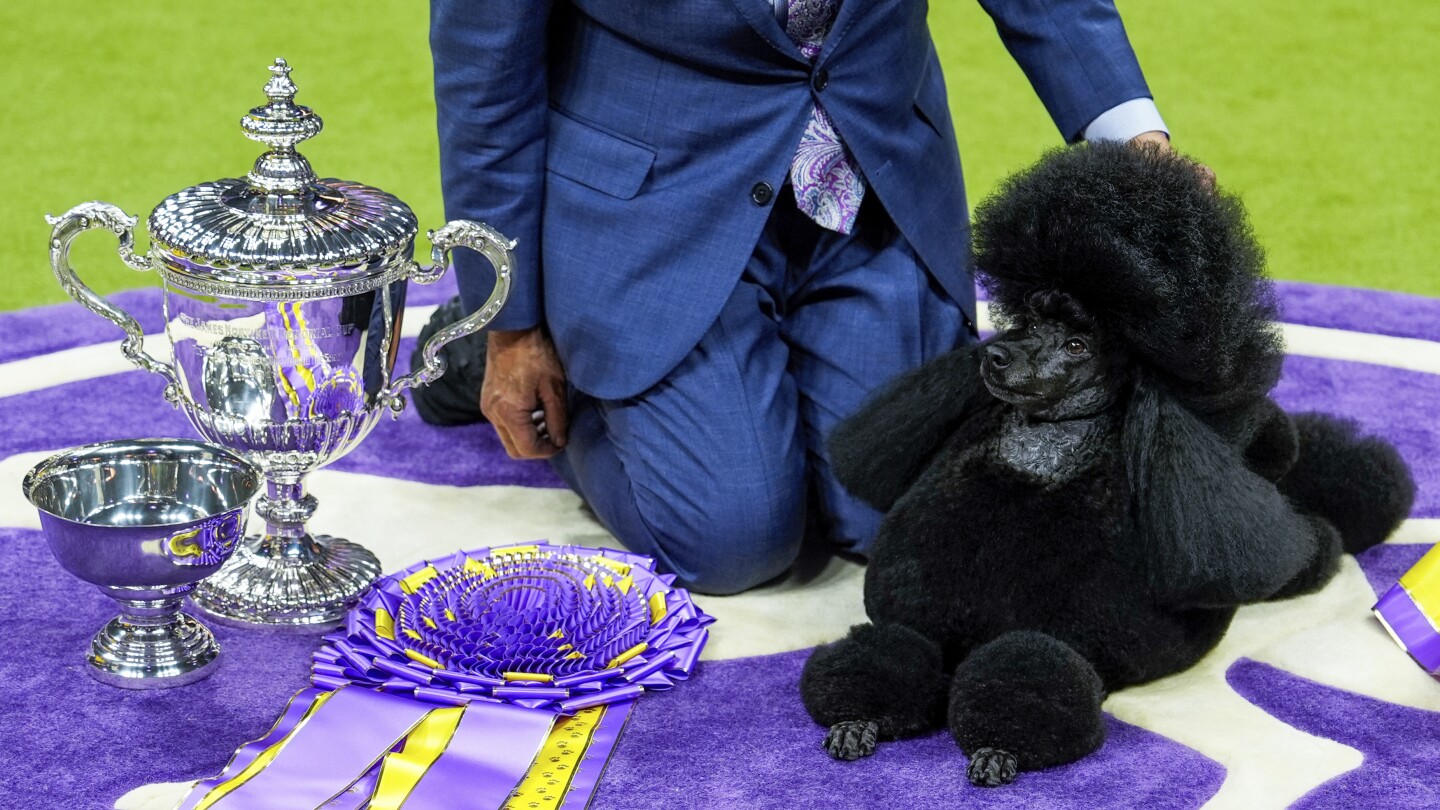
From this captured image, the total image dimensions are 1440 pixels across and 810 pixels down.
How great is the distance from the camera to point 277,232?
5.11 ft

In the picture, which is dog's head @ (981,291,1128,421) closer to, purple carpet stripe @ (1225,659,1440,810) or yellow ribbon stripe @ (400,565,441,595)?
purple carpet stripe @ (1225,659,1440,810)

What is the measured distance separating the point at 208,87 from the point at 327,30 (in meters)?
0.38

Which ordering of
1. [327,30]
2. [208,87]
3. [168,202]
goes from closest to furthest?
[168,202] < [208,87] < [327,30]

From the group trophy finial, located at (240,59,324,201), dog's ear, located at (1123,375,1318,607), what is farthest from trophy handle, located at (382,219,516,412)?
dog's ear, located at (1123,375,1318,607)

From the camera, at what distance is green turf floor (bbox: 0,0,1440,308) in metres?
2.83

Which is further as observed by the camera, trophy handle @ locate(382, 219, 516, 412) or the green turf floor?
the green turf floor

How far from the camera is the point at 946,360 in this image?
1536 mm

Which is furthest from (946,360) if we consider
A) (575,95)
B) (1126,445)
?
(575,95)

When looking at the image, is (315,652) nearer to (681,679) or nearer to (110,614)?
(110,614)

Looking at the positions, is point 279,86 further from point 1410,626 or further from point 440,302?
point 1410,626

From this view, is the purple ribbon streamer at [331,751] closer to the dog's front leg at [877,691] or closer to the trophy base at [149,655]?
the trophy base at [149,655]

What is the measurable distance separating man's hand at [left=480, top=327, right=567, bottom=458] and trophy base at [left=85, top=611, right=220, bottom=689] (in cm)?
41

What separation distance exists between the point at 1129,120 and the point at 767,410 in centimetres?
47

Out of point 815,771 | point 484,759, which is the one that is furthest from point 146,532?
point 815,771
